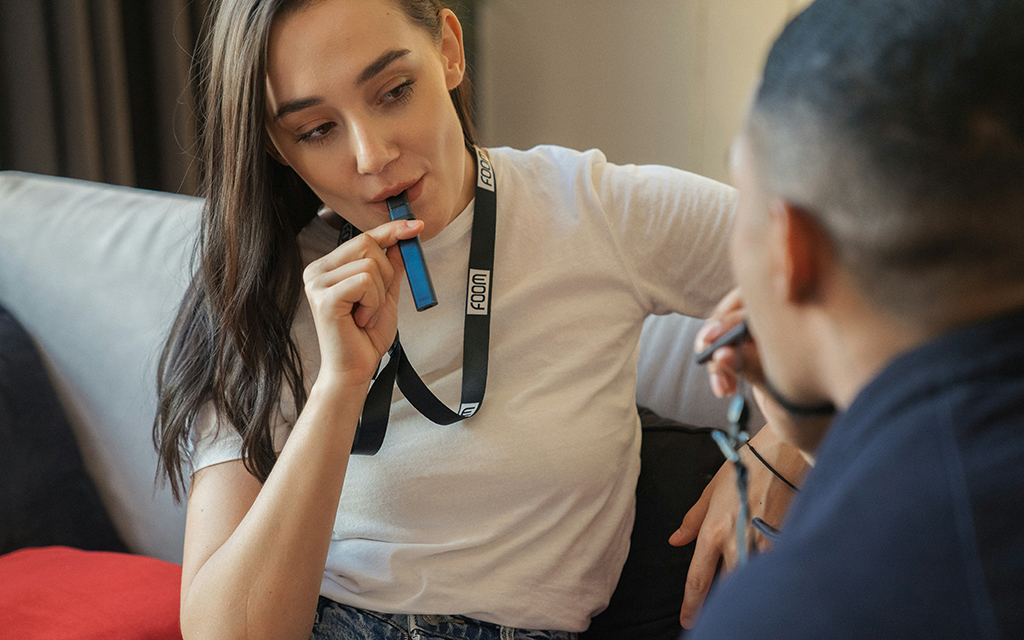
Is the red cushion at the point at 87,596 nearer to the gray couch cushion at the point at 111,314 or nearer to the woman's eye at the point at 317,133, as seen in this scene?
the gray couch cushion at the point at 111,314

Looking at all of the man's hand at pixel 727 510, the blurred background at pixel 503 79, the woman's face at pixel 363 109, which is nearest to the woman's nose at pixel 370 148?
the woman's face at pixel 363 109

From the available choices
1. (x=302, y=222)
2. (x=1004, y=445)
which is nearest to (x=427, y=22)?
(x=302, y=222)

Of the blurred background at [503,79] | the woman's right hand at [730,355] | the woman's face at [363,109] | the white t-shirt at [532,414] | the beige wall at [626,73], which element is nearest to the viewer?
the woman's right hand at [730,355]

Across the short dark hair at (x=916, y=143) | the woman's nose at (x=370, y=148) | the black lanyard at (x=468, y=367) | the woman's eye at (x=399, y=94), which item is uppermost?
the short dark hair at (x=916, y=143)

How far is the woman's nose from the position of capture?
939mm

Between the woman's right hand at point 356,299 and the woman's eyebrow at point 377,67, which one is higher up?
the woman's eyebrow at point 377,67

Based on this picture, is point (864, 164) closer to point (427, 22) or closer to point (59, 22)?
point (427, 22)

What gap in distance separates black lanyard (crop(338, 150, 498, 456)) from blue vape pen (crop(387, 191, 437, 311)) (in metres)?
0.10

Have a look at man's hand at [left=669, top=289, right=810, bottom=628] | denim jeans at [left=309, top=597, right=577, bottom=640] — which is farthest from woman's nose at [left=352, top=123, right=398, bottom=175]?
denim jeans at [left=309, top=597, right=577, bottom=640]

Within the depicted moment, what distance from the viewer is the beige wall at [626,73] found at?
2.90 meters

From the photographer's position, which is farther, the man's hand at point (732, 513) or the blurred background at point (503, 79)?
the blurred background at point (503, 79)

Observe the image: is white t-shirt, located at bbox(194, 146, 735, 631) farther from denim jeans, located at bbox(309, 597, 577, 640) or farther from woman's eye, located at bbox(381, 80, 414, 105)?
woman's eye, located at bbox(381, 80, 414, 105)

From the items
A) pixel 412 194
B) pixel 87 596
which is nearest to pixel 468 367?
pixel 412 194

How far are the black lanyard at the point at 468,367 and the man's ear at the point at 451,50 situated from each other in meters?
0.12
